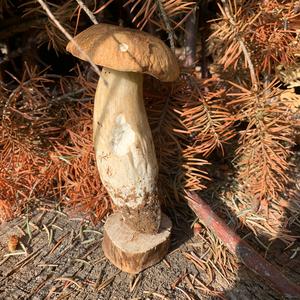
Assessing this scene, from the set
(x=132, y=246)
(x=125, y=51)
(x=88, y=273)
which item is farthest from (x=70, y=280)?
(x=125, y=51)

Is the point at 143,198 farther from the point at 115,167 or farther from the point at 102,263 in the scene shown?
the point at 102,263

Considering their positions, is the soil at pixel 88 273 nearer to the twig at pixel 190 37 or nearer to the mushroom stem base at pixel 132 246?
the mushroom stem base at pixel 132 246

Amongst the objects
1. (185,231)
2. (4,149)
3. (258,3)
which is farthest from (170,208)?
(258,3)

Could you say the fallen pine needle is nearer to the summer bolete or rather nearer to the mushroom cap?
the summer bolete

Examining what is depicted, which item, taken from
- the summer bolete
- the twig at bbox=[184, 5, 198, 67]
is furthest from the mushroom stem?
the twig at bbox=[184, 5, 198, 67]

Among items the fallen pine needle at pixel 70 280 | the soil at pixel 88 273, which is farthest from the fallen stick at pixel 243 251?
the fallen pine needle at pixel 70 280

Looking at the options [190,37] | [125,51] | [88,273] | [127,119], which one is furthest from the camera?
[190,37]

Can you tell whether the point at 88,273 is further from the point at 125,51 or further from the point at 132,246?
the point at 125,51
